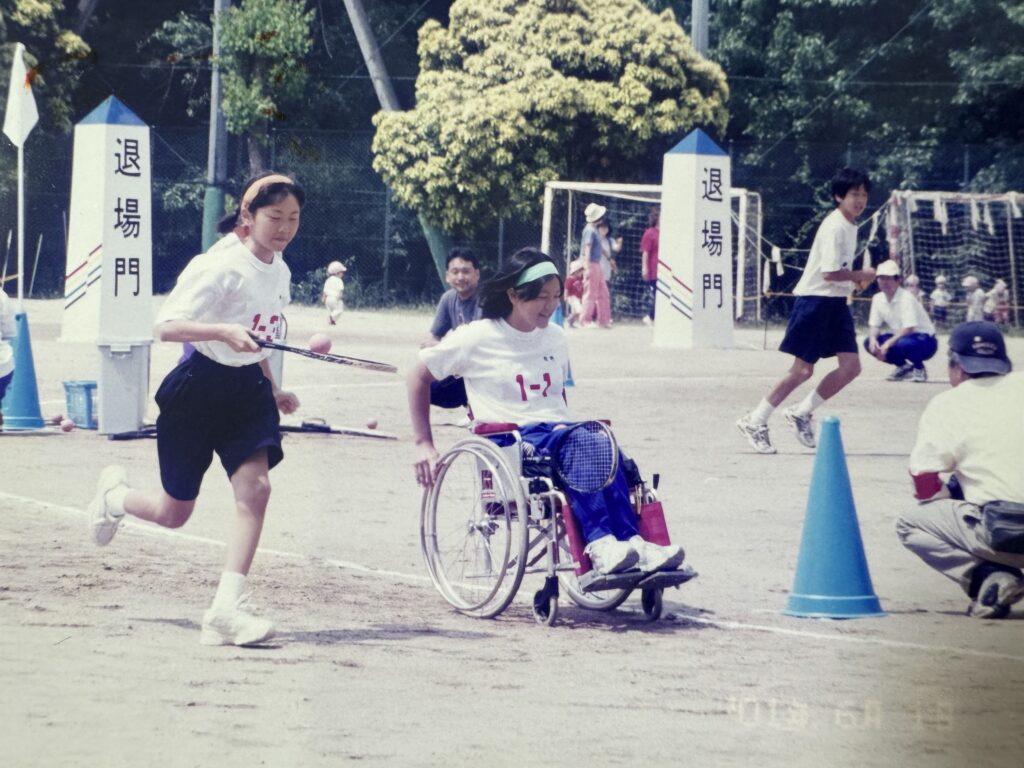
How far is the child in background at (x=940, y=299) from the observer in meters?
27.6

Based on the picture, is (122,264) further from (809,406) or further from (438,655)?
(438,655)

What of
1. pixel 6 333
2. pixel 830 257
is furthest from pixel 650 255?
pixel 6 333

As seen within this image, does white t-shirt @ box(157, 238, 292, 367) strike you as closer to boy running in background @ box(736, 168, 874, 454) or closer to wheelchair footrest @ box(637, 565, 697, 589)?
wheelchair footrest @ box(637, 565, 697, 589)

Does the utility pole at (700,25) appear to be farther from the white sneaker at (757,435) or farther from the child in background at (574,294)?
the white sneaker at (757,435)

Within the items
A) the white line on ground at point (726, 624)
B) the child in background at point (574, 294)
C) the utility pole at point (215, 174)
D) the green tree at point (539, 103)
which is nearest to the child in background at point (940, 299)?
the green tree at point (539, 103)

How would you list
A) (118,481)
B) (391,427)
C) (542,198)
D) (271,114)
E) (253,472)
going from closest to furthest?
(253,472)
(118,481)
(391,427)
(542,198)
(271,114)

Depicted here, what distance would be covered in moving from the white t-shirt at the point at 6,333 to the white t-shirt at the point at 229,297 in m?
5.58

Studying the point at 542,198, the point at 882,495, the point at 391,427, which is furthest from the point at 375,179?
the point at 882,495

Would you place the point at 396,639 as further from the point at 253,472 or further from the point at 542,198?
the point at 542,198

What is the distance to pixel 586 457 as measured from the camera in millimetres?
→ 6746

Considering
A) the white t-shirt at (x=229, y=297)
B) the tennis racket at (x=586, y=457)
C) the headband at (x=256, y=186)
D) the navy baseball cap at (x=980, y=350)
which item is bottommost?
the tennis racket at (x=586, y=457)

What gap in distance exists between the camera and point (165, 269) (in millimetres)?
33500

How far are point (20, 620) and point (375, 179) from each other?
2610 centimetres

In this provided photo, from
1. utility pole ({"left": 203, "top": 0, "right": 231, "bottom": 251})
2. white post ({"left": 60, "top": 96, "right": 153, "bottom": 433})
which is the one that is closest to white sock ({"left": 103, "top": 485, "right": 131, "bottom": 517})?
white post ({"left": 60, "top": 96, "right": 153, "bottom": 433})
